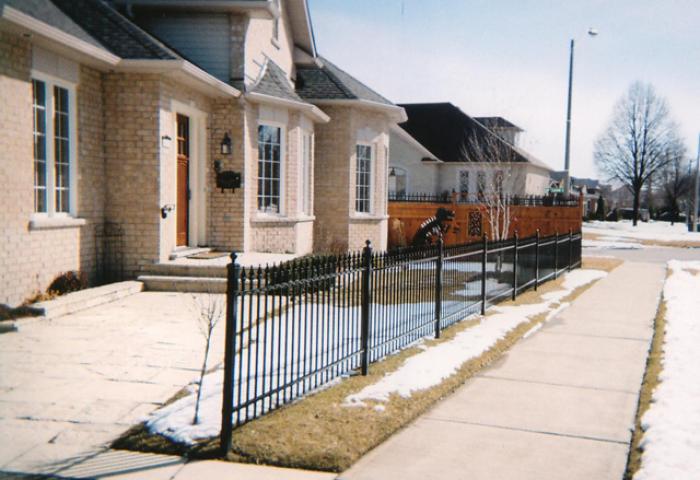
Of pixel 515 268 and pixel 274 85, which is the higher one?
pixel 274 85

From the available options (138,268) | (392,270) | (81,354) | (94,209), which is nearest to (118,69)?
(94,209)

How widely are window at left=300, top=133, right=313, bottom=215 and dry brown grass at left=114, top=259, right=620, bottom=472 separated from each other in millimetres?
11087

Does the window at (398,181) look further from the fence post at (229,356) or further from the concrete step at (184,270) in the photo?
the fence post at (229,356)

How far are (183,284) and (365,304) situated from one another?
5.59 meters

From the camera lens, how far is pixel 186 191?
1382 centimetres

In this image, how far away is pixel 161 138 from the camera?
38.5 feet

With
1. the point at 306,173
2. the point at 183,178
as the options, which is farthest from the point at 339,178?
the point at 183,178

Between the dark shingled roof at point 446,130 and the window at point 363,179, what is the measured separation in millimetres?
15998

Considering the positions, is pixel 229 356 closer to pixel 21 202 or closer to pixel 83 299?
pixel 83 299

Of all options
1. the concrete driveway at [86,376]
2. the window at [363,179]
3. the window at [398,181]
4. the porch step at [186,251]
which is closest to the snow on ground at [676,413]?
the concrete driveway at [86,376]

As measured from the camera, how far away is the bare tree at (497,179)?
2261 cm

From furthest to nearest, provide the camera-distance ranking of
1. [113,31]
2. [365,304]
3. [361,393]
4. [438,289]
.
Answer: [113,31] < [438,289] < [365,304] < [361,393]

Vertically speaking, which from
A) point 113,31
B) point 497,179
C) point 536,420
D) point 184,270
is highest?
point 113,31

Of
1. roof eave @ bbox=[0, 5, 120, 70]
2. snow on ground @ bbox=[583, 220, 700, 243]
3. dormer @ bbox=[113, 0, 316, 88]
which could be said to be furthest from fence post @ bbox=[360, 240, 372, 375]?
snow on ground @ bbox=[583, 220, 700, 243]
